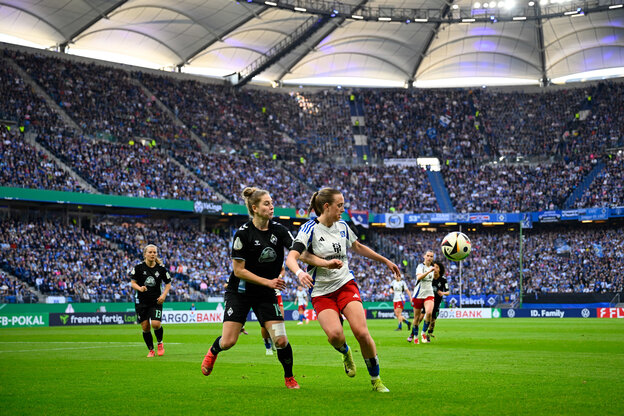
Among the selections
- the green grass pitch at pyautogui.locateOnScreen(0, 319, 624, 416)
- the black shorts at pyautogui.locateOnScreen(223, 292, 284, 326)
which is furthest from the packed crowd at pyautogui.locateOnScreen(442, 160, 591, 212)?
the black shorts at pyautogui.locateOnScreen(223, 292, 284, 326)

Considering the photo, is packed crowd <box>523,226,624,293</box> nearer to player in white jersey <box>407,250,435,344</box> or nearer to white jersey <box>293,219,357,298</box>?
player in white jersey <box>407,250,435,344</box>

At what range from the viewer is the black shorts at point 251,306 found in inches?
399

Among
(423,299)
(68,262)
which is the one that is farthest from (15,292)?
Answer: (423,299)

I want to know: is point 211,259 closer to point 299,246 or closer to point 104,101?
point 104,101

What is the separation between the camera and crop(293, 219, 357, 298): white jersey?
9.50m

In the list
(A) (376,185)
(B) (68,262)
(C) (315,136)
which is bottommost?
(B) (68,262)

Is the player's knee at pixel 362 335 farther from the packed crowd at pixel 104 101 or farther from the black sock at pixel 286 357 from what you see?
the packed crowd at pixel 104 101

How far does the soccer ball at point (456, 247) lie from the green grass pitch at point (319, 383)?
2.29 metres

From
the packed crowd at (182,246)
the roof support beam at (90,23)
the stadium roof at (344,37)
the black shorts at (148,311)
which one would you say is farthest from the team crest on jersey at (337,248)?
the roof support beam at (90,23)

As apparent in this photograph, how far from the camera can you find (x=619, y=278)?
2212 inches

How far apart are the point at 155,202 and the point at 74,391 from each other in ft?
148

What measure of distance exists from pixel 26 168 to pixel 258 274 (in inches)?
1669

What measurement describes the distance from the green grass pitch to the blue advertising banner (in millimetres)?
30354

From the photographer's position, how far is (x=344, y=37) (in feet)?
211
